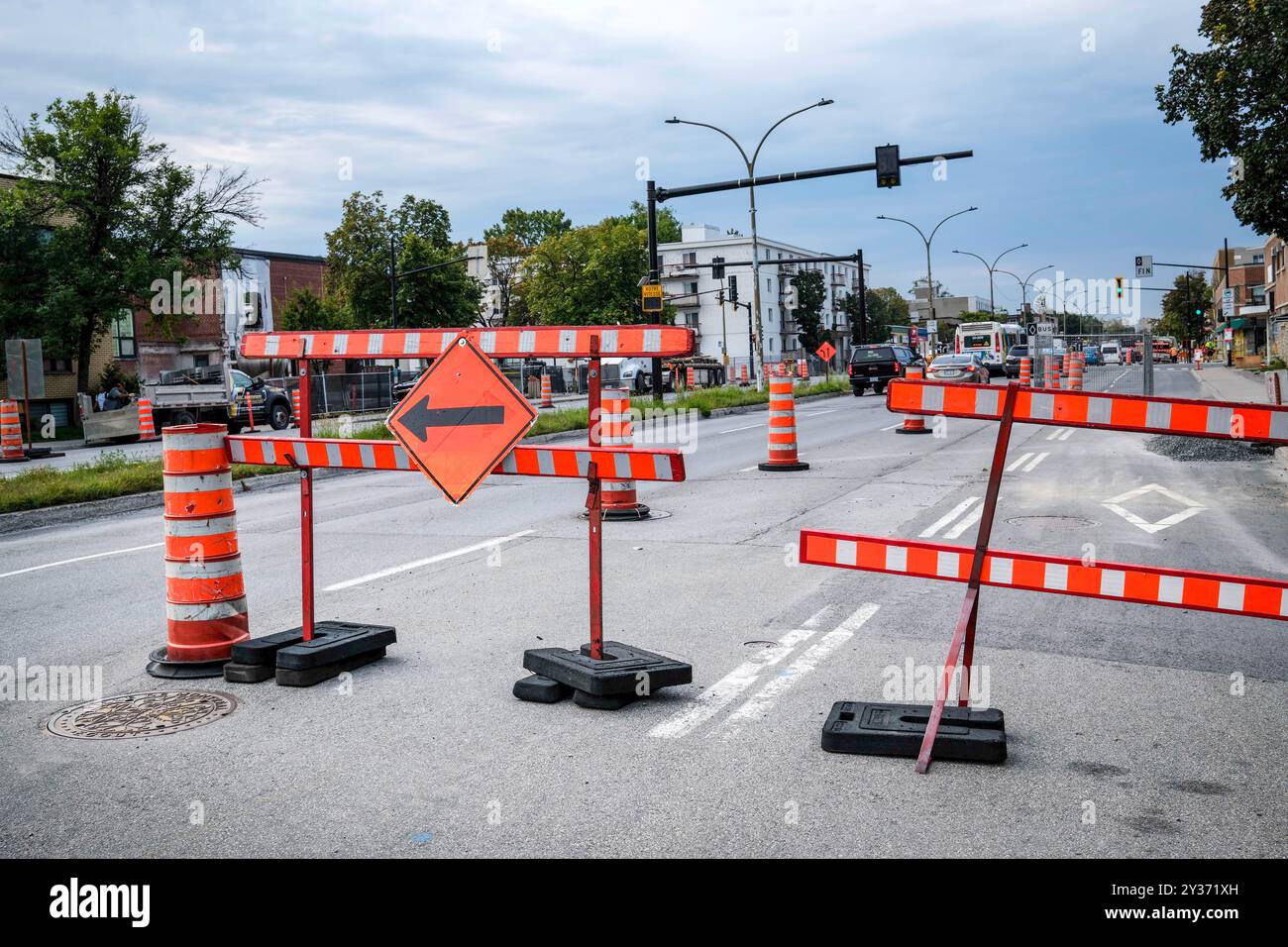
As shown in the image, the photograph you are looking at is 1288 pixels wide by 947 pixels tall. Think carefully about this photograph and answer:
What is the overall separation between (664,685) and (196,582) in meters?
Answer: 2.73

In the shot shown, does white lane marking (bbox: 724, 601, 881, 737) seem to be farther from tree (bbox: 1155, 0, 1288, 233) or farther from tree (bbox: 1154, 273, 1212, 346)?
tree (bbox: 1154, 273, 1212, 346)

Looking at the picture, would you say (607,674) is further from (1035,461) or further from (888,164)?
(888,164)

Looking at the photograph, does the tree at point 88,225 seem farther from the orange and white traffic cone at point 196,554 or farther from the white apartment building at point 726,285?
the white apartment building at point 726,285

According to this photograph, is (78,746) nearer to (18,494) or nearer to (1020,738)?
(1020,738)

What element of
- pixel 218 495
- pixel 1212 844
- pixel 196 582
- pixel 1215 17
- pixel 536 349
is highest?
pixel 1215 17

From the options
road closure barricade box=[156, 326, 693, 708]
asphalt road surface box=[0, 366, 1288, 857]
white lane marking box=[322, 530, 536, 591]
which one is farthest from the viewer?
white lane marking box=[322, 530, 536, 591]

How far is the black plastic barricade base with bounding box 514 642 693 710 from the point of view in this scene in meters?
5.39

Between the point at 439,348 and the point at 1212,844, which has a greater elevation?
the point at 439,348

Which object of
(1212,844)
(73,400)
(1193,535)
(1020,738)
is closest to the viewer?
(1212,844)

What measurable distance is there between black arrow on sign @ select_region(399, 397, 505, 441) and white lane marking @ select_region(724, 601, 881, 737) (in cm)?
193

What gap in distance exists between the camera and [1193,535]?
1007cm

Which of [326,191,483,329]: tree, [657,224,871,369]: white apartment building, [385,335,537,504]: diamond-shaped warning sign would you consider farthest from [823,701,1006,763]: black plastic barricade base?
[657,224,871,369]: white apartment building

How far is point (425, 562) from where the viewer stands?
31.4ft

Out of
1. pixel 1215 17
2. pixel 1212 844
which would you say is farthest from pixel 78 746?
pixel 1215 17
